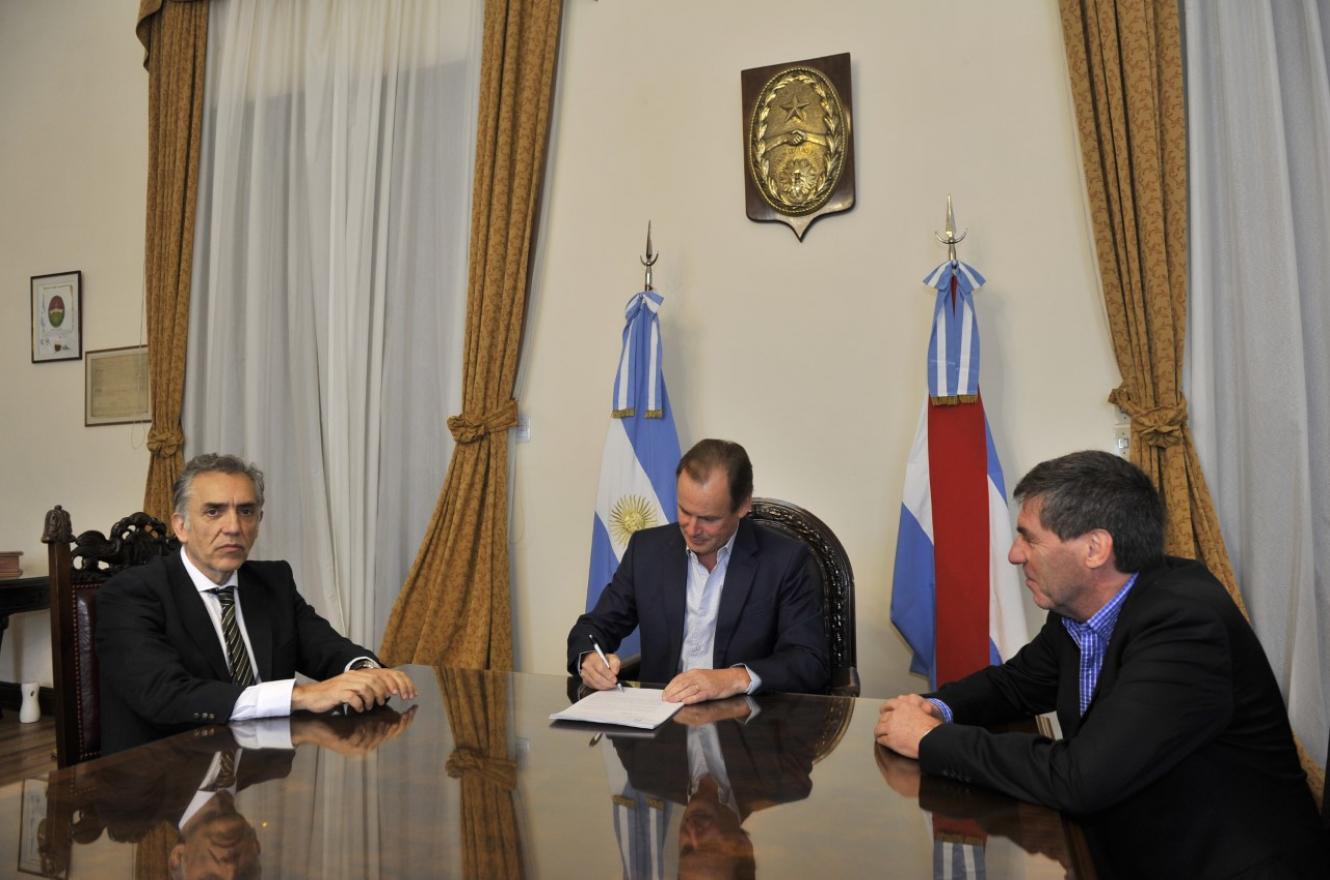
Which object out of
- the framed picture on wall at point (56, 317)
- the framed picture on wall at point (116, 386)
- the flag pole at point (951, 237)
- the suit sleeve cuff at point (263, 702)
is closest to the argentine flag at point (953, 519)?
the flag pole at point (951, 237)

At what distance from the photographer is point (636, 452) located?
4.27 meters

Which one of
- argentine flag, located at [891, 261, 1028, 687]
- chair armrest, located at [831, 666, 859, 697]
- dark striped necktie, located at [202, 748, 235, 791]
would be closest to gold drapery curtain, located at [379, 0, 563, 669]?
argentine flag, located at [891, 261, 1028, 687]

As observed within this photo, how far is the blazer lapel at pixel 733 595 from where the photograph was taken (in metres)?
2.90

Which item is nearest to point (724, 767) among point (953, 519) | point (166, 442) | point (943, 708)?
point (943, 708)

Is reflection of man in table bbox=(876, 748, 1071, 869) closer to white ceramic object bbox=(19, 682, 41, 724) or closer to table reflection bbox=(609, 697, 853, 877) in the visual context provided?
table reflection bbox=(609, 697, 853, 877)

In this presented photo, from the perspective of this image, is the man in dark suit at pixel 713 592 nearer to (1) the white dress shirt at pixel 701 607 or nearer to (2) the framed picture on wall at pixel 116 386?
(1) the white dress shirt at pixel 701 607

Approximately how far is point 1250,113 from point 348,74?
4017mm

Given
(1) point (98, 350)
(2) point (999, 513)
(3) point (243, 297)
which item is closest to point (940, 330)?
(2) point (999, 513)

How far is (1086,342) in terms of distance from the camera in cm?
381

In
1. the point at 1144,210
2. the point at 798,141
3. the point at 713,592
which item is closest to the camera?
the point at 713,592

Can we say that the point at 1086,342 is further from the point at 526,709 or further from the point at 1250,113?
the point at 526,709

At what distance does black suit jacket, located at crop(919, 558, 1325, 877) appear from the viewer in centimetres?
161

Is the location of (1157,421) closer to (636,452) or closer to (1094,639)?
(1094,639)

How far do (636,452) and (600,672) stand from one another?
1893 millimetres
